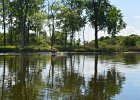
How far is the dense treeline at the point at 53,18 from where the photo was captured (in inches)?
3401

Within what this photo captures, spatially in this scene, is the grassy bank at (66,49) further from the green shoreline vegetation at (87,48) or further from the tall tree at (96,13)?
the tall tree at (96,13)

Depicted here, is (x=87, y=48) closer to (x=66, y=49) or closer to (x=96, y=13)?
(x=66, y=49)

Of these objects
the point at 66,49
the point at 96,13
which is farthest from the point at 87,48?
the point at 96,13

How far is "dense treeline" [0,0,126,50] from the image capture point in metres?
86.4

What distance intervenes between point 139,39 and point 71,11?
4620 centimetres

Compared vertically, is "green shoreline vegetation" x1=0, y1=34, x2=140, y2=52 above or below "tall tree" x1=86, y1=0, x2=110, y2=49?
below

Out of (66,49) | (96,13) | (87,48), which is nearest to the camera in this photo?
(66,49)

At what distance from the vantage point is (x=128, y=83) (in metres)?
21.8

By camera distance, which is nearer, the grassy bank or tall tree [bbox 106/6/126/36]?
the grassy bank

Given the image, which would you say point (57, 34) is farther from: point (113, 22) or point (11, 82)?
point (11, 82)

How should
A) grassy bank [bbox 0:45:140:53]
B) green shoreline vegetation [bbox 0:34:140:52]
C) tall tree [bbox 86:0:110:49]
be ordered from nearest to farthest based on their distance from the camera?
grassy bank [bbox 0:45:140:53] < green shoreline vegetation [bbox 0:34:140:52] < tall tree [bbox 86:0:110:49]

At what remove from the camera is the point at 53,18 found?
91.7 m

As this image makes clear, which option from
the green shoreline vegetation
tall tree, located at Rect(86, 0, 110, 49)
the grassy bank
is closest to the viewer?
the grassy bank

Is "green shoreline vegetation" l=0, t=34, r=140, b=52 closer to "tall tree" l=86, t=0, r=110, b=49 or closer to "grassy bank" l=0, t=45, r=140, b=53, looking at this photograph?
"grassy bank" l=0, t=45, r=140, b=53
